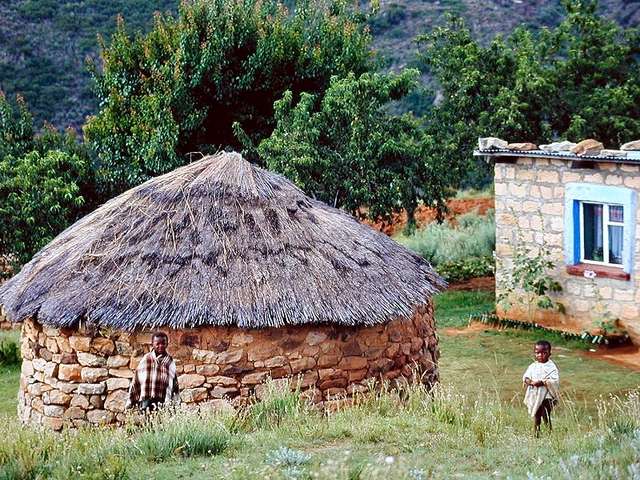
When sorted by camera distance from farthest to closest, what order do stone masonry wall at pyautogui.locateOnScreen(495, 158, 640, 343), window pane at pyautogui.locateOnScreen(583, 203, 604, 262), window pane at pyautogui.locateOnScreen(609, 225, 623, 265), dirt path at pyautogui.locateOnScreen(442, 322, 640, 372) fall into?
window pane at pyautogui.locateOnScreen(583, 203, 604, 262) → window pane at pyautogui.locateOnScreen(609, 225, 623, 265) → stone masonry wall at pyautogui.locateOnScreen(495, 158, 640, 343) → dirt path at pyautogui.locateOnScreen(442, 322, 640, 372)

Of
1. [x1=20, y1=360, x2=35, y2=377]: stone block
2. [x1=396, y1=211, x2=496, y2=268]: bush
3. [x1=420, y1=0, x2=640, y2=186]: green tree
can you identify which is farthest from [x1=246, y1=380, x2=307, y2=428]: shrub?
[x1=420, y1=0, x2=640, y2=186]: green tree

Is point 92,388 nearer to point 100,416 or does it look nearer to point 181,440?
point 100,416

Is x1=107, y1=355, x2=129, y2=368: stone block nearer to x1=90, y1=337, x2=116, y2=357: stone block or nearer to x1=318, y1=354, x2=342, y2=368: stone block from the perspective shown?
x1=90, y1=337, x2=116, y2=357: stone block

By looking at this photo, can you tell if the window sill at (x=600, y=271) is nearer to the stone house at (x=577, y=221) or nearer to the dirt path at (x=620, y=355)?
the stone house at (x=577, y=221)

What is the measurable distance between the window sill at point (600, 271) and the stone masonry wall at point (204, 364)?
17.4 ft

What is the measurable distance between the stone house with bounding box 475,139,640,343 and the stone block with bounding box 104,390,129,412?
7806 mm

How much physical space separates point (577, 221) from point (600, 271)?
0.81m

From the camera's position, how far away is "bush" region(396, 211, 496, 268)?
20.9 metres

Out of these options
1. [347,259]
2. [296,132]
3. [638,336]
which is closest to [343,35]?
[296,132]

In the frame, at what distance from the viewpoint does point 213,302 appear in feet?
33.2

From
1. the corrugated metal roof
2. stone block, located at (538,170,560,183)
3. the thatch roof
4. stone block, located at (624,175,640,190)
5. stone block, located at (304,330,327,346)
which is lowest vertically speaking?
stone block, located at (304,330,327,346)

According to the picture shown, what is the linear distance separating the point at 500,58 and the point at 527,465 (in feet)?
52.0

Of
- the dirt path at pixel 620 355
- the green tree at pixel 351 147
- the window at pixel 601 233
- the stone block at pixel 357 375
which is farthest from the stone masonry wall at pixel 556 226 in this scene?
the stone block at pixel 357 375

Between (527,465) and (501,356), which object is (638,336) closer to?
(501,356)
